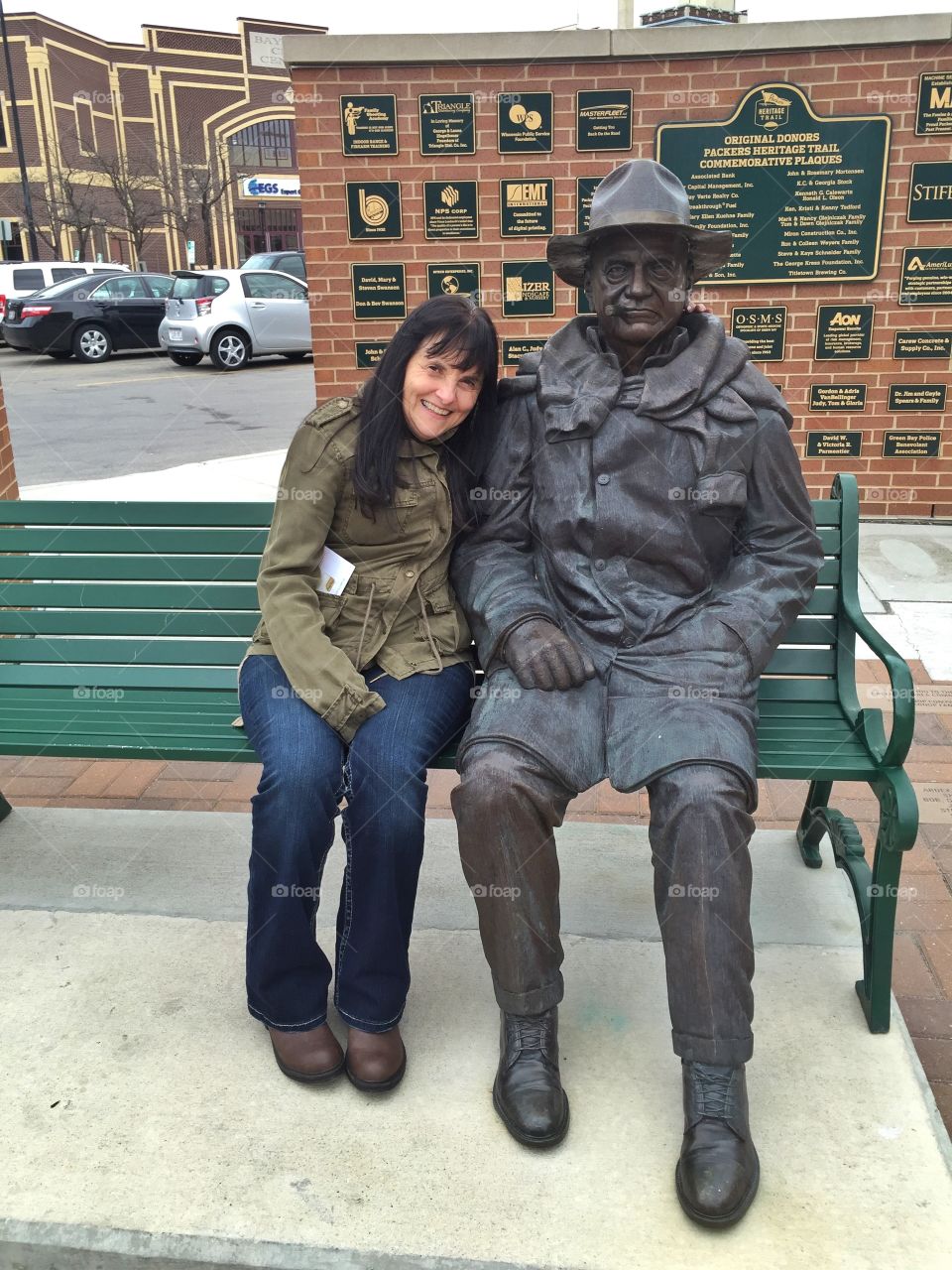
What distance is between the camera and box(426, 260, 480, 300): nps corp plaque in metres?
6.21

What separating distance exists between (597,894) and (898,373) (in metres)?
4.37

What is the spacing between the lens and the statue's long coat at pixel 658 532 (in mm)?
2449

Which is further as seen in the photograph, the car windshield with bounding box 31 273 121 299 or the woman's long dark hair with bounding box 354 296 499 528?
the car windshield with bounding box 31 273 121 299

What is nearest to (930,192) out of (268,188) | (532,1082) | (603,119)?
(603,119)

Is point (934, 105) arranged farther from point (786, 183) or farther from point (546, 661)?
point (546, 661)

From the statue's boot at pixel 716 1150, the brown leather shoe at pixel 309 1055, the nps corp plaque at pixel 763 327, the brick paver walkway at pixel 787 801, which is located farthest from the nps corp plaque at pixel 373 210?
the statue's boot at pixel 716 1150

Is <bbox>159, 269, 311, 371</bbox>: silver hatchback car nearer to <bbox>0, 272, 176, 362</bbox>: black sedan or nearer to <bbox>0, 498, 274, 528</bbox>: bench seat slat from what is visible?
<bbox>0, 272, 176, 362</bbox>: black sedan

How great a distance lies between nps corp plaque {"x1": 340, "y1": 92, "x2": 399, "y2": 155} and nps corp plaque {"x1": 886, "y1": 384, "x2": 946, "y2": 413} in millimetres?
3077

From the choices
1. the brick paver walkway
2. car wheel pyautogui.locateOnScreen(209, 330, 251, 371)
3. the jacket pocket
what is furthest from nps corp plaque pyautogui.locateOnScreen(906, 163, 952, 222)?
car wheel pyautogui.locateOnScreen(209, 330, 251, 371)

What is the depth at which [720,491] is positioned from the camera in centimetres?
248

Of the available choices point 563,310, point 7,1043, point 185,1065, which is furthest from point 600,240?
point 563,310

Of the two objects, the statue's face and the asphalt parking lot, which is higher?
the statue's face

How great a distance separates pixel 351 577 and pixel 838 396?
461 centimetres

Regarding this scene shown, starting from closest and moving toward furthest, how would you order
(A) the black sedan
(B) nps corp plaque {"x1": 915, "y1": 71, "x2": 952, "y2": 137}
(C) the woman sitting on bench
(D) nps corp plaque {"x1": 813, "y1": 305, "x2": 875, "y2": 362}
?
(C) the woman sitting on bench < (B) nps corp plaque {"x1": 915, "y1": 71, "x2": 952, "y2": 137} < (D) nps corp plaque {"x1": 813, "y1": 305, "x2": 875, "y2": 362} < (A) the black sedan
